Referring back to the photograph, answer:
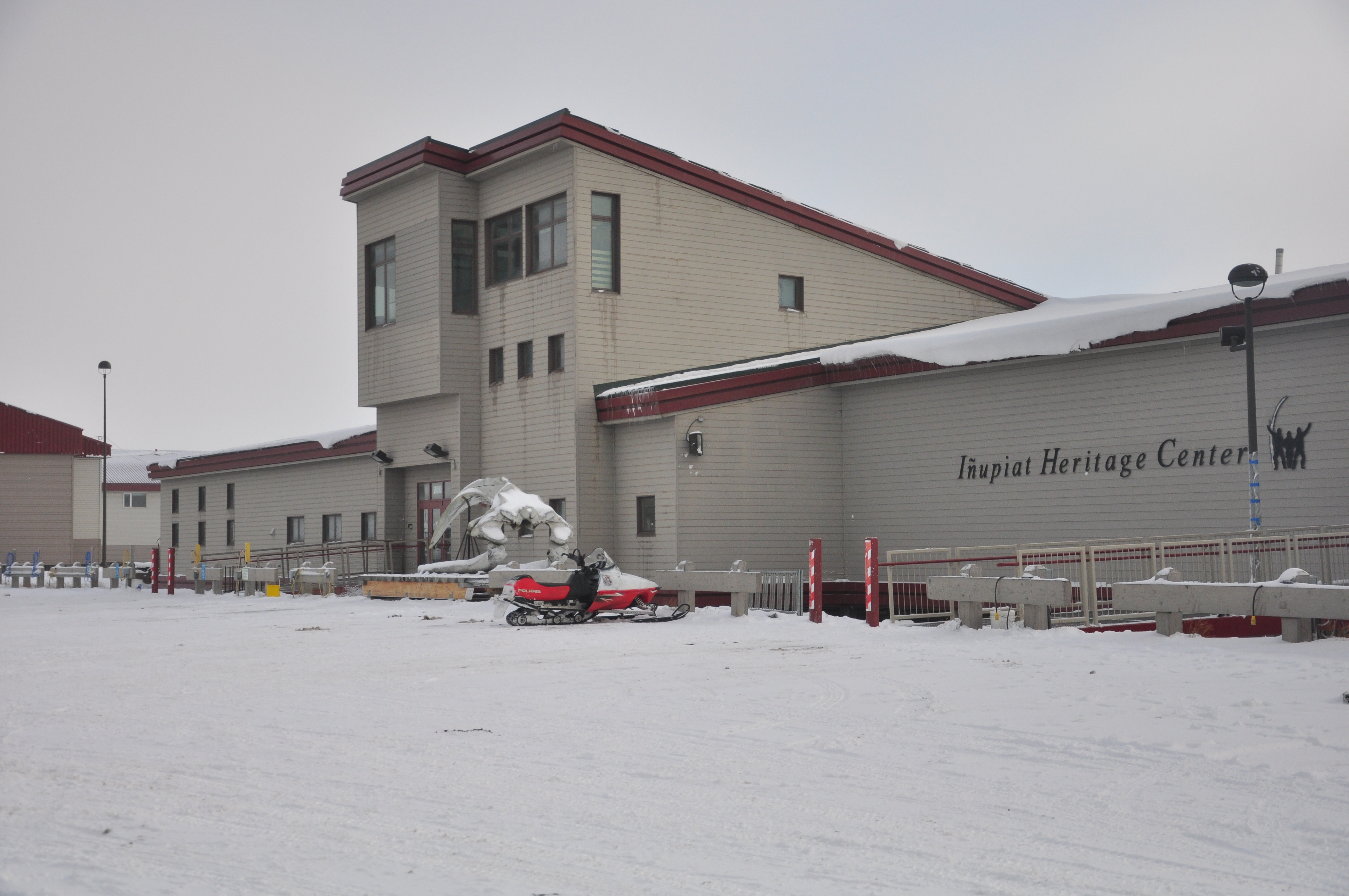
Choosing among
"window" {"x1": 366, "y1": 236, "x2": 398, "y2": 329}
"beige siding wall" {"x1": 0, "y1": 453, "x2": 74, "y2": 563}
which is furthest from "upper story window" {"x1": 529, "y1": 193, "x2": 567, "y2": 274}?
"beige siding wall" {"x1": 0, "y1": 453, "x2": 74, "y2": 563}

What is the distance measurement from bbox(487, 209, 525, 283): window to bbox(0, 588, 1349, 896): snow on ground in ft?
57.3

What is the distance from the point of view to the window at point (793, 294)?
32719 mm

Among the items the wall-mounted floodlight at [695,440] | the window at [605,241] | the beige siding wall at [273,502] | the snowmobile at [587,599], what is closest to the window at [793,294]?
the window at [605,241]

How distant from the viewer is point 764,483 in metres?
27.0

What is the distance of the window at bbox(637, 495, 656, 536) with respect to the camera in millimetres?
27344

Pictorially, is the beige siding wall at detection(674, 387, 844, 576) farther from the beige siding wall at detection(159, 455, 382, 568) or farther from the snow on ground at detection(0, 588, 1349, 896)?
the beige siding wall at detection(159, 455, 382, 568)

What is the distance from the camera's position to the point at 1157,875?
5.65m

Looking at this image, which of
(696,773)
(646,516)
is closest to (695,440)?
(646,516)

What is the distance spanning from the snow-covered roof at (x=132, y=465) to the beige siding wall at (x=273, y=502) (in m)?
19.7

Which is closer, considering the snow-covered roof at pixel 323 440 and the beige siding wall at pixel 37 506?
the snow-covered roof at pixel 323 440

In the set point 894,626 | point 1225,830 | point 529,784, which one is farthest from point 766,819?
point 894,626

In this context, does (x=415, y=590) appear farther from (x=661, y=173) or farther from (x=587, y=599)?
(x=661, y=173)

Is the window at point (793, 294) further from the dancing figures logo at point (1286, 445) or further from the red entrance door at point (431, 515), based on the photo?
the dancing figures logo at point (1286, 445)

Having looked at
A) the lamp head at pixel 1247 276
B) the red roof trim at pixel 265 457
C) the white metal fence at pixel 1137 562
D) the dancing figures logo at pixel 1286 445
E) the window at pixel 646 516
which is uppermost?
the lamp head at pixel 1247 276
